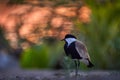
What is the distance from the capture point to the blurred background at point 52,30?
30.4 feet

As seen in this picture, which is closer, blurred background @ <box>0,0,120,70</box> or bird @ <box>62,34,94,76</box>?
bird @ <box>62,34,94,76</box>

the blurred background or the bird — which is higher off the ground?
the bird

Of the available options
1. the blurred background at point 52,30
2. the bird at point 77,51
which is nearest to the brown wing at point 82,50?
the bird at point 77,51

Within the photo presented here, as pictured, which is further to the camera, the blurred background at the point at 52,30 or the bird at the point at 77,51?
Answer: the blurred background at the point at 52,30

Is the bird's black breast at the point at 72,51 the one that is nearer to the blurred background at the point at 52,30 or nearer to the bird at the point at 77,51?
the bird at the point at 77,51

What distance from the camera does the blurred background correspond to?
926 cm

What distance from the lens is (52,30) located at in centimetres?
1070

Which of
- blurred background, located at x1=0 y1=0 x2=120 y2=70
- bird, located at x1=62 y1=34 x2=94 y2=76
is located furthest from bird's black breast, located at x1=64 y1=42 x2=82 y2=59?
blurred background, located at x1=0 y1=0 x2=120 y2=70

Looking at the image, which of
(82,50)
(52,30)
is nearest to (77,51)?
(82,50)

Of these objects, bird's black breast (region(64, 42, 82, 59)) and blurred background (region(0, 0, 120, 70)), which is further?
blurred background (region(0, 0, 120, 70))

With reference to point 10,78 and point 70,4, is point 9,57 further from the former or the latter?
point 10,78

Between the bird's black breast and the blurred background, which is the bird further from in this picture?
the blurred background

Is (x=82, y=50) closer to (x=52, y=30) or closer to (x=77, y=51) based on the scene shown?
(x=77, y=51)

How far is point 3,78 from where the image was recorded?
6176 mm
